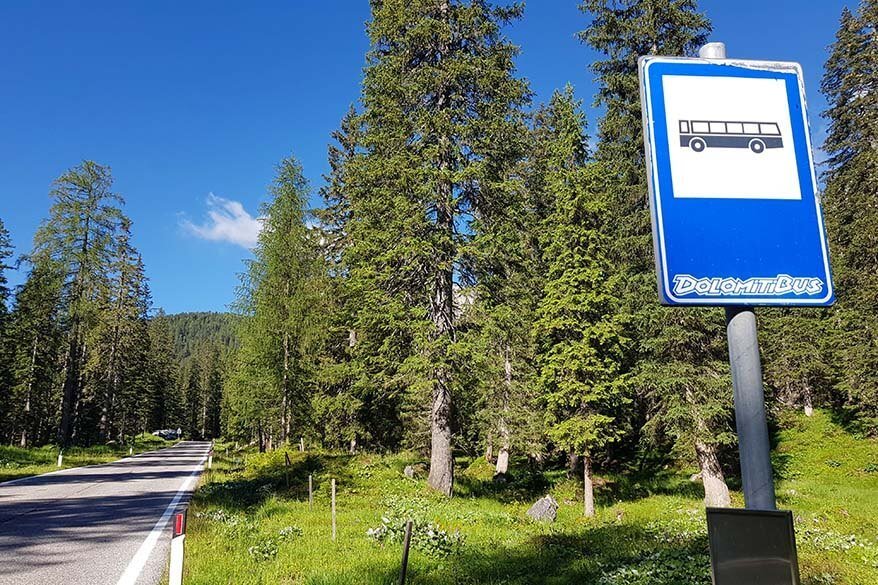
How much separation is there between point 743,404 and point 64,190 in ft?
135

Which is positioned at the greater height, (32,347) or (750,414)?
(32,347)

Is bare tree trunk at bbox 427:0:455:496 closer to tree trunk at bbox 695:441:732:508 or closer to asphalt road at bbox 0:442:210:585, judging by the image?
asphalt road at bbox 0:442:210:585

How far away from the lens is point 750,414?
2375mm

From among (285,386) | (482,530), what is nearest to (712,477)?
(482,530)

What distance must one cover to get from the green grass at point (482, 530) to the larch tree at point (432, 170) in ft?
10.8

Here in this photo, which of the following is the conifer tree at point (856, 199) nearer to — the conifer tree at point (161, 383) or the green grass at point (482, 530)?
the green grass at point (482, 530)

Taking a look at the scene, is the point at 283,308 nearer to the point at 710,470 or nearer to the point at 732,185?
the point at 710,470

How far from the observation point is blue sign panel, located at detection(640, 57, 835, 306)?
2443mm

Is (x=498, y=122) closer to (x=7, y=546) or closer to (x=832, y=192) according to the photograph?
(x=7, y=546)

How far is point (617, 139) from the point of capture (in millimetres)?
19344

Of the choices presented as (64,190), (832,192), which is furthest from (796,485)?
(64,190)

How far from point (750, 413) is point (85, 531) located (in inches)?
488

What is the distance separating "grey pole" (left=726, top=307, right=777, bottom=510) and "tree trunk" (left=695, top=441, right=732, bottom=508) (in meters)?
15.7

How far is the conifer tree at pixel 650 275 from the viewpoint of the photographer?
16.3 metres
